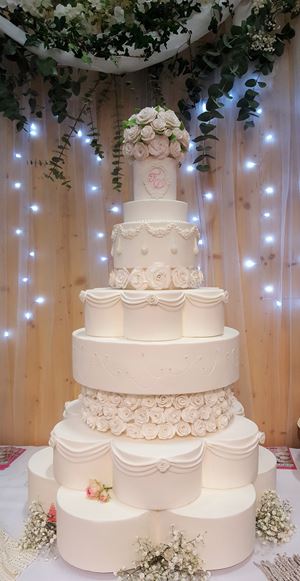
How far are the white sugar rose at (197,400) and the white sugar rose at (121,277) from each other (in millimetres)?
623

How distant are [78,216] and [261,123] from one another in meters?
1.38

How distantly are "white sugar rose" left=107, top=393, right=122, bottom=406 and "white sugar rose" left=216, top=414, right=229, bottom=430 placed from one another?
1.55 ft

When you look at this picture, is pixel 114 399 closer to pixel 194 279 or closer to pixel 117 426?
pixel 117 426

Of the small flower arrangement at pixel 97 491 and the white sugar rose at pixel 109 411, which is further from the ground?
the white sugar rose at pixel 109 411

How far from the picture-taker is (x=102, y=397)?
1904 millimetres

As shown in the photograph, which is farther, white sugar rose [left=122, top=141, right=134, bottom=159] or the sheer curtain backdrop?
the sheer curtain backdrop

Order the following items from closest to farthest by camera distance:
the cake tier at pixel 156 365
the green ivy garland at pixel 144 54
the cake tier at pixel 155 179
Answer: the cake tier at pixel 156 365 → the cake tier at pixel 155 179 → the green ivy garland at pixel 144 54

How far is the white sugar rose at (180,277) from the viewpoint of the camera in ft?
6.60

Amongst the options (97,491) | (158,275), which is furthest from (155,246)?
(97,491)

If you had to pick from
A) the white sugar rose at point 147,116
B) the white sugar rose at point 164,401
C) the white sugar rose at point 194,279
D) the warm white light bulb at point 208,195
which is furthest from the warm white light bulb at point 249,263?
the white sugar rose at point 164,401

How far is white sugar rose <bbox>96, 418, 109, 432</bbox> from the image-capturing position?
1894 mm

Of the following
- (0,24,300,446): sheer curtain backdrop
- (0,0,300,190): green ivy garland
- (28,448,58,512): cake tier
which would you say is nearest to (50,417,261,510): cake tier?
(28,448,58,512): cake tier

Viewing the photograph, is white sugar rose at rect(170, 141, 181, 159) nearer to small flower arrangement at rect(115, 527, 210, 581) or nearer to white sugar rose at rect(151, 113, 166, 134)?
white sugar rose at rect(151, 113, 166, 134)

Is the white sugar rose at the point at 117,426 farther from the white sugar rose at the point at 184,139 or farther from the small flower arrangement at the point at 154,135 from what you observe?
the white sugar rose at the point at 184,139
